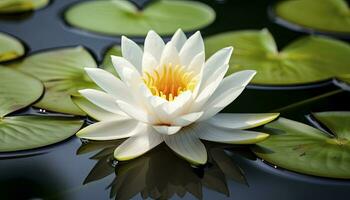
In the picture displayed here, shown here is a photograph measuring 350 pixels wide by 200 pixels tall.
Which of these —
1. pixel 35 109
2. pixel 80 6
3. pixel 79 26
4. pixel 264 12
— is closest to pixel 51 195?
pixel 35 109

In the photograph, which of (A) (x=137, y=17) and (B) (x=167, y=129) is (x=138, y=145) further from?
(A) (x=137, y=17)

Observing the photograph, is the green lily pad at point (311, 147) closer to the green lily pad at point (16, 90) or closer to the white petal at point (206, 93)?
the white petal at point (206, 93)

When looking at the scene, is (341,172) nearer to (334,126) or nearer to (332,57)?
(334,126)

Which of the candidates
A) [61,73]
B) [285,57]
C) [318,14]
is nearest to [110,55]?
[61,73]

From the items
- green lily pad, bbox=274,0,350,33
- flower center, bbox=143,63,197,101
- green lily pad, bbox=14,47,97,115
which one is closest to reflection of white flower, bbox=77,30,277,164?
flower center, bbox=143,63,197,101

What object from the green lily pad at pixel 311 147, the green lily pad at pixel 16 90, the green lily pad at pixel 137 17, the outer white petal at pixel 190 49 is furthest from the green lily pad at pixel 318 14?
the green lily pad at pixel 16 90

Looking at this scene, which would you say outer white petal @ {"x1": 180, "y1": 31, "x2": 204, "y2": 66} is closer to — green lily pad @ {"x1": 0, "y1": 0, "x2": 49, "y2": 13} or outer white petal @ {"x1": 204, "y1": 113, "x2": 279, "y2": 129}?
outer white petal @ {"x1": 204, "y1": 113, "x2": 279, "y2": 129}

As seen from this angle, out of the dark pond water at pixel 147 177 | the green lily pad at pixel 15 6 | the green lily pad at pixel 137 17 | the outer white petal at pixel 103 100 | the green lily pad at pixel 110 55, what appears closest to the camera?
the dark pond water at pixel 147 177
